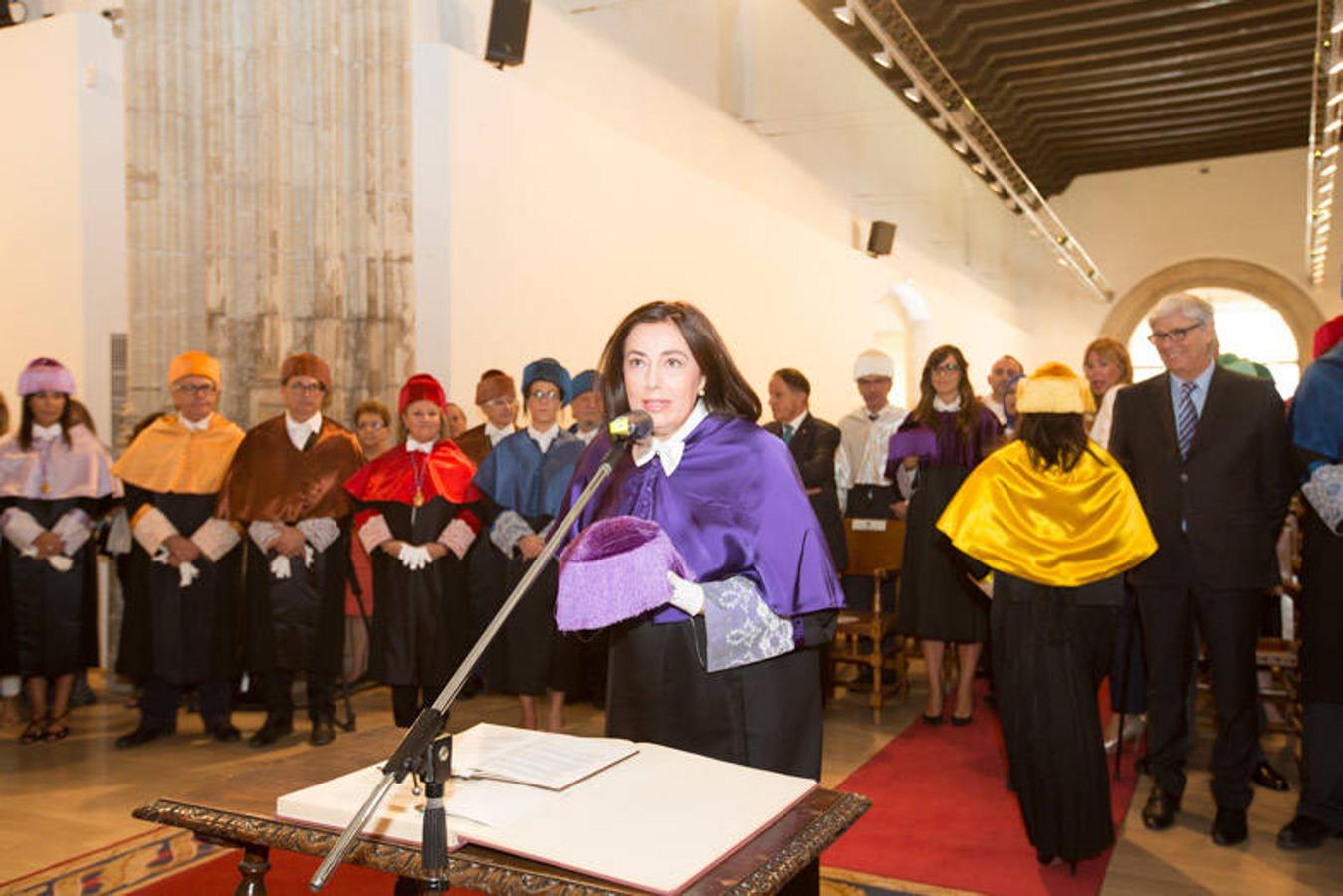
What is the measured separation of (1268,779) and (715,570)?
3809mm

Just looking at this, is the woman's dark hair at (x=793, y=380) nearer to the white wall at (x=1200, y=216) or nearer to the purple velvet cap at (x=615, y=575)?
the purple velvet cap at (x=615, y=575)

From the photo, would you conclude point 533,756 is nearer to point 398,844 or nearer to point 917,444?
point 398,844

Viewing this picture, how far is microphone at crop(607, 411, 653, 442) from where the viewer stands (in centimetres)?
190

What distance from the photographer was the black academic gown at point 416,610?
5.33m

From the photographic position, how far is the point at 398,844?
1.70 meters

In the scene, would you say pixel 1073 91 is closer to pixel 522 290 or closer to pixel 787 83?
pixel 787 83

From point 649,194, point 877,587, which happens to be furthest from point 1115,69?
point 877,587

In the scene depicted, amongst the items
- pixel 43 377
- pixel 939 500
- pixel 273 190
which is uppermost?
pixel 273 190

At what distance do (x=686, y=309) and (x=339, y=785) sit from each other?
1.17 meters

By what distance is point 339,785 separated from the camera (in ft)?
6.20

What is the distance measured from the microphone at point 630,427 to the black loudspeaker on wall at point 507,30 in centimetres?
580

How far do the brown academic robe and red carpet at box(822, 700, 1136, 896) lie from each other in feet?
8.79

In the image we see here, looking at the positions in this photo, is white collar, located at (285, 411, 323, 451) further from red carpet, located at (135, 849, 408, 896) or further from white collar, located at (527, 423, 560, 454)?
red carpet, located at (135, 849, 408, 896)

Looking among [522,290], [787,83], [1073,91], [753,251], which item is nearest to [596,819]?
[522,290]
